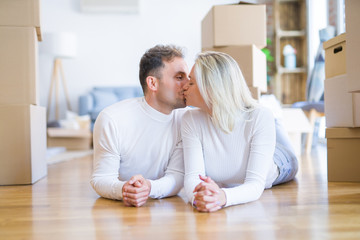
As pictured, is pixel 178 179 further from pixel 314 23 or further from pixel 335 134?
pixel 314 23

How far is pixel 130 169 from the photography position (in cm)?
166

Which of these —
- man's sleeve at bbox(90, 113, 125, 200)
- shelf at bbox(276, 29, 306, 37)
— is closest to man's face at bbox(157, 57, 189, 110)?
man's sleeve at bbox(90, 113, 125, 200)

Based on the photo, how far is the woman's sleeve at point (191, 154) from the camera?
1465 mm

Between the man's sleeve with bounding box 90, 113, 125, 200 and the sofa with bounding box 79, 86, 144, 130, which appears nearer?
the man's sleeve with bounding box 90, 113, 125, 200

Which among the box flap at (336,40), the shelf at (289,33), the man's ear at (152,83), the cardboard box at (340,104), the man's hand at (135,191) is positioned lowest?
the man's hand at (135,191)

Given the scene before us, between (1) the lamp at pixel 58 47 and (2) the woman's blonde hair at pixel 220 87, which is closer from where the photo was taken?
(2) the woman's blonde hair at pixel 220 87

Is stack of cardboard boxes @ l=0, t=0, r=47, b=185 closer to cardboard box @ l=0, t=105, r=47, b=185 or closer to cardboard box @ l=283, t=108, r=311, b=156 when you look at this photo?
cardboard box @ l=0, t=105, r=47, b=185

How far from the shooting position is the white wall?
19.4 feet

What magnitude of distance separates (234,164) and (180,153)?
0.76ft

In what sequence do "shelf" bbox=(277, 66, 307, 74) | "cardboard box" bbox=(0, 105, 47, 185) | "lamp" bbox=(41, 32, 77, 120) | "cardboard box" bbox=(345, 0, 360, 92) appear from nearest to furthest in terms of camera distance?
1. "cardboard box" bbox=(345, 0, 360, 92)
2. "cardboard box" bbox=(0, 105, 47, 185)
3. "lamp" bbox=(41, 32, 77, 120)
4. "shelf" bbox=(277, 66, 307, 74)

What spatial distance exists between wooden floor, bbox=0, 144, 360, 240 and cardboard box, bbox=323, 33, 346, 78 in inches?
21.9

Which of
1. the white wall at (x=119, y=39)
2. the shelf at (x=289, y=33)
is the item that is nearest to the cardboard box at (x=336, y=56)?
the shelf at (x=289, y=33)

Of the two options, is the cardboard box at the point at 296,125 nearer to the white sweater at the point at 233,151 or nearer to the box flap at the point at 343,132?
the box flap at the point at 343,132

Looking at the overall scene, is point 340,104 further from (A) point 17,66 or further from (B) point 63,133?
(B) point 63,133
